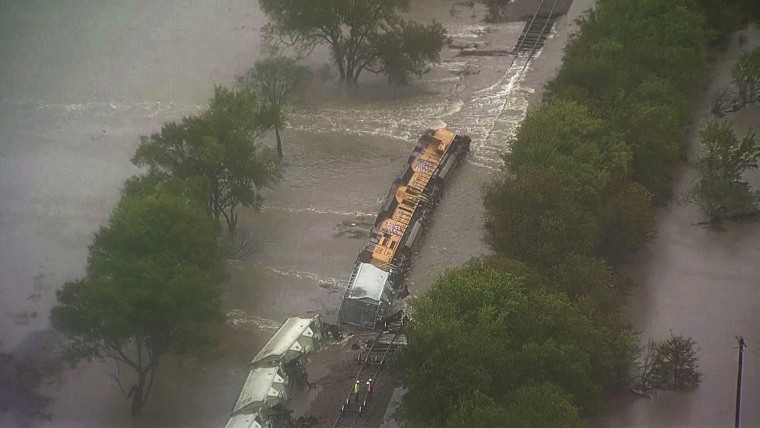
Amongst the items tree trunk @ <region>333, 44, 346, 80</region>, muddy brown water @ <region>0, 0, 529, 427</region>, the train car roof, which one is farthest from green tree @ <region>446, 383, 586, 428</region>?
tree trunk @ <region>333, 44, 346, 80</region>

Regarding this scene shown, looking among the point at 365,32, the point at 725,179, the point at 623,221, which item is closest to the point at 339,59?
the point at 365,32

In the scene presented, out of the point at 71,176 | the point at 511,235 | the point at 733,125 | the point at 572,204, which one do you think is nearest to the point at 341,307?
the point at 511,235

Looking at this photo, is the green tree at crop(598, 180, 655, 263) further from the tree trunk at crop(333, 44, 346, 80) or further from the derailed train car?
the tree trunk at crop(333, 44, 346, 80)

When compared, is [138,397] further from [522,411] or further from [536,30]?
[536,30]

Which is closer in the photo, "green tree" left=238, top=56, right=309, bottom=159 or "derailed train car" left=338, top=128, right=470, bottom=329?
"derailed train car" left=338, top=128, right=470, bottom=329

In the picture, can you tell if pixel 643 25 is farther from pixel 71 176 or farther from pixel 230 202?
pixel 71 176

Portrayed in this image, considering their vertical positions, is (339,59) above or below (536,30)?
below

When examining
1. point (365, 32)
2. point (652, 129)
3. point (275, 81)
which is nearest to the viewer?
point (652, 129)
